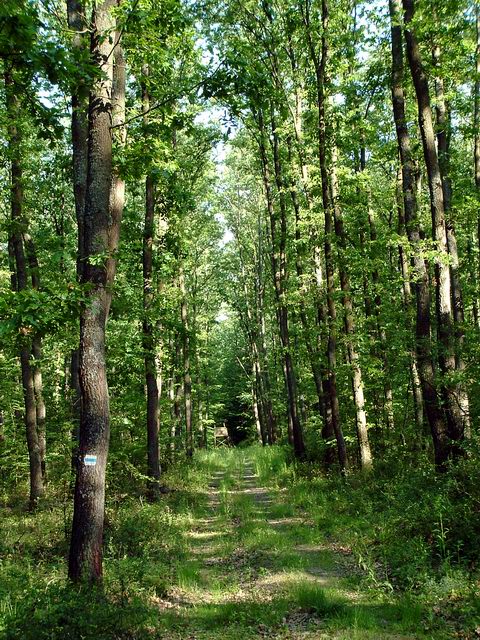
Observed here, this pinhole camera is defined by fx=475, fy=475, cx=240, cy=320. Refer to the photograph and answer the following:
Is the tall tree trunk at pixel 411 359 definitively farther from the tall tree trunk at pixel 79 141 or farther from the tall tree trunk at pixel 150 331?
the tall tree trunk at pixel 79 141

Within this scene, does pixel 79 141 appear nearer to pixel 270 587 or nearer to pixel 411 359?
pixel 270 587

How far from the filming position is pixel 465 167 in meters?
23.3

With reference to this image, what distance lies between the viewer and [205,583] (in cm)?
798

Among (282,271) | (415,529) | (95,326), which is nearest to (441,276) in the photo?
(415,529)

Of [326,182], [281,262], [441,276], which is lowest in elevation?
[441,276]

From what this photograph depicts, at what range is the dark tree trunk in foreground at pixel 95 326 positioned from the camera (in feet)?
20.5

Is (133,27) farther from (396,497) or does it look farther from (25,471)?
(25,471)

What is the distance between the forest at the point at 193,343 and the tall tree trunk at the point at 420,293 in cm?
→ 6

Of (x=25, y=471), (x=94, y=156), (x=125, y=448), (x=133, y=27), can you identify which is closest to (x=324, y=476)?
(x=125, y=448)

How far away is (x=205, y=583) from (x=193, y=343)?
24.0 ft

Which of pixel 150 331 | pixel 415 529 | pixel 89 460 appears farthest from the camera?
pixel 150 331

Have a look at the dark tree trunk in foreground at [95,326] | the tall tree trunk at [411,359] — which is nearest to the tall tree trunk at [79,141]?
the dark tree trunk in foreground at [95,326]

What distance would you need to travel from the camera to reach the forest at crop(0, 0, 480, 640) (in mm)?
6004

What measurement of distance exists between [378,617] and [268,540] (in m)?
3.99
